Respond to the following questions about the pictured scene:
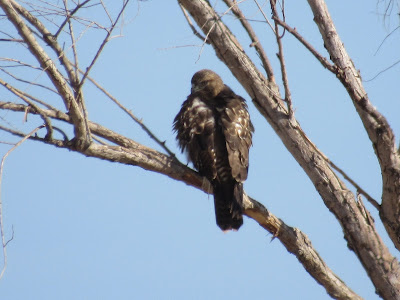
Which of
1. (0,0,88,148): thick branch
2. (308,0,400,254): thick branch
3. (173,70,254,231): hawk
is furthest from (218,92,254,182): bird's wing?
(0,0,88,148): thick branch

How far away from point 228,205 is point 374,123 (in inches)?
65.2

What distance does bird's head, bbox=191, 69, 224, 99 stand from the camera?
630cm

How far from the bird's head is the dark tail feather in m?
1.21

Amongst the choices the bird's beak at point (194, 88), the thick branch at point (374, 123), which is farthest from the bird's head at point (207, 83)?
the thick branch at point (374, 123)

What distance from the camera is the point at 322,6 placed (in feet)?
13.6

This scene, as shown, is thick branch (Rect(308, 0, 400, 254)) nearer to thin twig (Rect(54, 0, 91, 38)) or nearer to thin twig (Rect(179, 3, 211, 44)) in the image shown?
thin twig (Rect(179, 3, 211, 44))

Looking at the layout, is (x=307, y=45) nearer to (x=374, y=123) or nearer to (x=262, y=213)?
(x=374, y=123)

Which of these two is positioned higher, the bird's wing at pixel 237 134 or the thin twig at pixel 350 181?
the bird's wing at pixel 237 134

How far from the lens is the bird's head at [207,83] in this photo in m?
6.30

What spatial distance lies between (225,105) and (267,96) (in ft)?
4.48

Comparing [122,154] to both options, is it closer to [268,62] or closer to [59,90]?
[59,90]

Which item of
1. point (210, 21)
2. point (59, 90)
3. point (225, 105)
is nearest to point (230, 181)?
point (225, 105)

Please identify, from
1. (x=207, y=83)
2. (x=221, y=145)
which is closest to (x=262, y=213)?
(x=221, y=145)

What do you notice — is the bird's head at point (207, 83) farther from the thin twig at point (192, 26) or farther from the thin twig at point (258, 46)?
the thin twig at point (258, 46)
